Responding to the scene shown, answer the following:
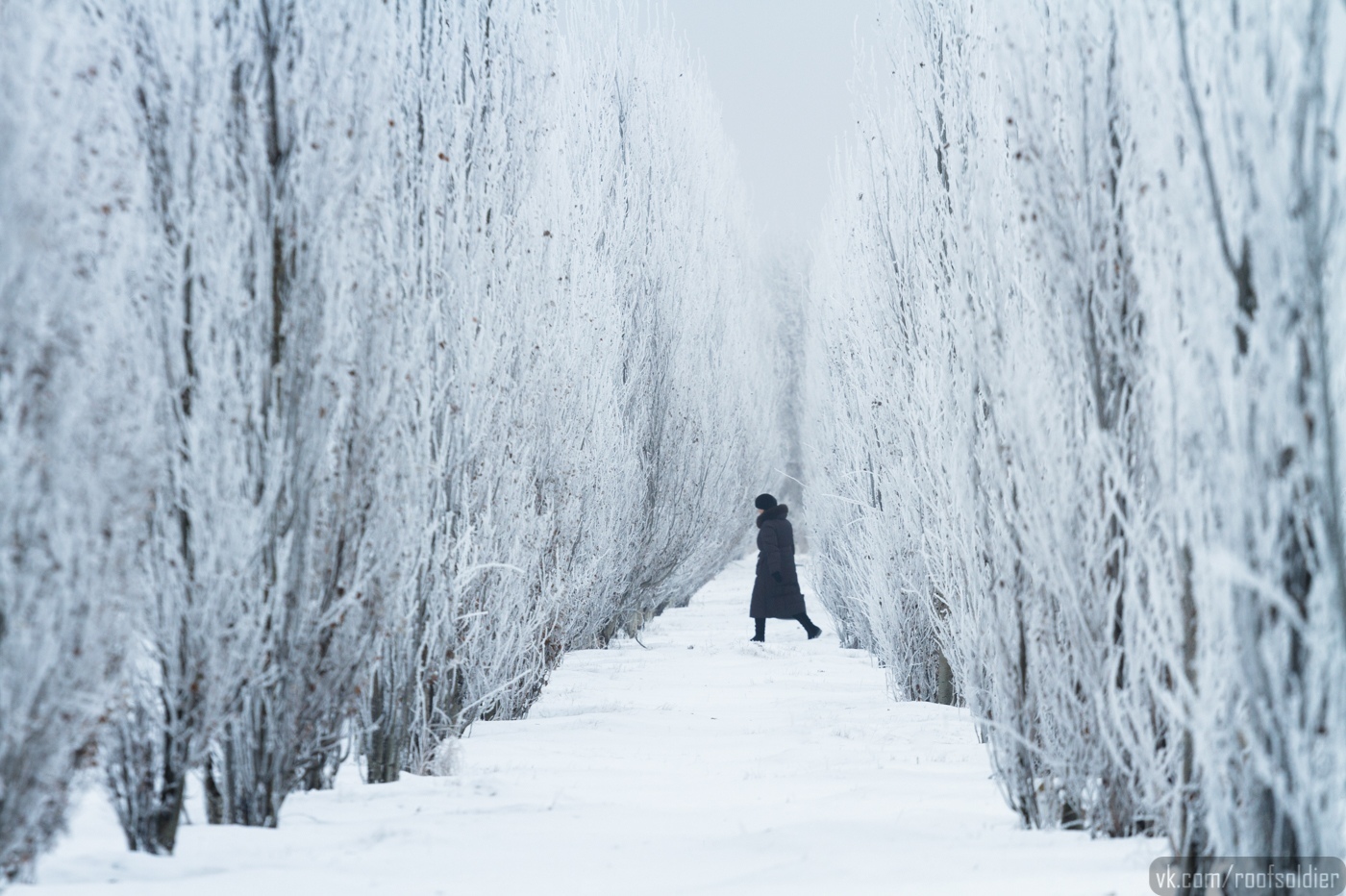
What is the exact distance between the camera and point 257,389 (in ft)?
10.9

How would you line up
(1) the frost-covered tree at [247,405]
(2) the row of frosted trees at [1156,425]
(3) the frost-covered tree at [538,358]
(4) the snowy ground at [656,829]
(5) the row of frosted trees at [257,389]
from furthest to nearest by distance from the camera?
(3) the frost-covered tree at [538,358], (1) the frost-covered tree at [247,405], (4) the snowy ground at [656,829], (5) the row of frosted trees at [257,389], (2) the row of frosted trees at [1156,425]

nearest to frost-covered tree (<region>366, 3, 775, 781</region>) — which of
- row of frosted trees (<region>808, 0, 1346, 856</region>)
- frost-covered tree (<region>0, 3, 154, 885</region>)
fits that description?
frost-covered tree (<region>0, 3, 154, 885</region>)

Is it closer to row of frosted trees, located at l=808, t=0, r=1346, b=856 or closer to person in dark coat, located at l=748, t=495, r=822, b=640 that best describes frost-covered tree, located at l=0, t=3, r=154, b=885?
row of frosted trees, located at l=808, t=0, r=1346, b=856

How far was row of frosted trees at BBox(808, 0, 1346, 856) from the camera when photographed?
2.22 meters

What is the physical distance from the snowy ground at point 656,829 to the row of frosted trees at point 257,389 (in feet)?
0.77

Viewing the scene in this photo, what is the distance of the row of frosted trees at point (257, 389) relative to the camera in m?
2.53

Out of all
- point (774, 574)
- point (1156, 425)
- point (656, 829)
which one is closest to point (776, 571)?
point (774, 574)

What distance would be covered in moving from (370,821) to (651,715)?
3.26 m

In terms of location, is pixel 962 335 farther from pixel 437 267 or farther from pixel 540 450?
pixel 540 450

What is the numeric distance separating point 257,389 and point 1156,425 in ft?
8.56

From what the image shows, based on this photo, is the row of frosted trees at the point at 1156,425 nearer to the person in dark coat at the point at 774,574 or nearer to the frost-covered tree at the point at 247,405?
the frost-covered tree at the point at 247,405

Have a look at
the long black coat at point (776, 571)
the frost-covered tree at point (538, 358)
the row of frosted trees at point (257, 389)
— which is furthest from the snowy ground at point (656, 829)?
the long black coat at point (776, 571)

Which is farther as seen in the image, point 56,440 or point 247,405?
point 247,405

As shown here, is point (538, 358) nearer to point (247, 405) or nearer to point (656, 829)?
point (247, 405)
